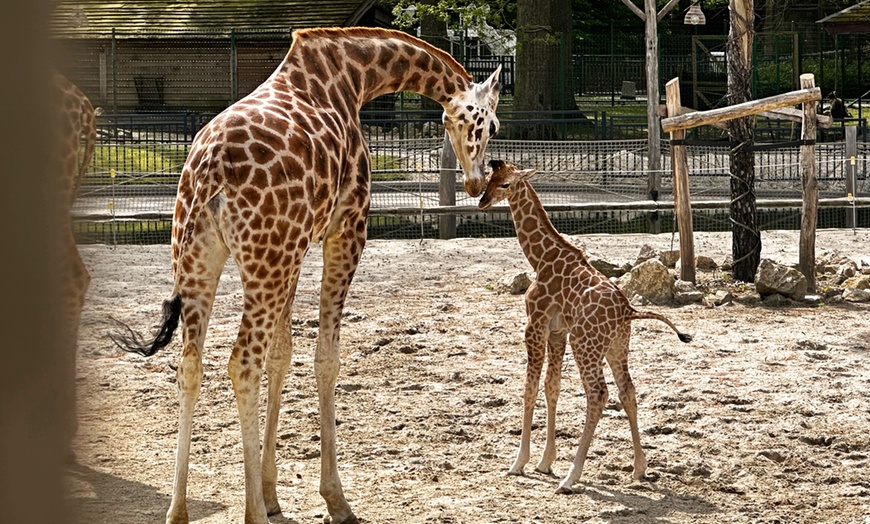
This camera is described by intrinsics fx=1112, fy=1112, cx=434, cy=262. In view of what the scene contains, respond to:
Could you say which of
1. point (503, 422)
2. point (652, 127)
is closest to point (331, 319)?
point (503, 422)

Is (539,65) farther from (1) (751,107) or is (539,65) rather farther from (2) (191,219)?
(2) (191,219)

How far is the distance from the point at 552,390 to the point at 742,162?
6703 millimetres

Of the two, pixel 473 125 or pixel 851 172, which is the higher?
pixel 473 125

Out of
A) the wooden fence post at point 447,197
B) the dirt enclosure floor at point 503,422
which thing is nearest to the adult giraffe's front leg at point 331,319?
the dirt enclosure floor at point 503,422

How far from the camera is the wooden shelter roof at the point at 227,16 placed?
26.8 metres

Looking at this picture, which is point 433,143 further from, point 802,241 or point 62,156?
point 62,156

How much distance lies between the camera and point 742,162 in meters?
11.9

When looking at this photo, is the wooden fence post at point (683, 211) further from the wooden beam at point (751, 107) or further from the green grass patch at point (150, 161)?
the green grass patch at point (150, 161)

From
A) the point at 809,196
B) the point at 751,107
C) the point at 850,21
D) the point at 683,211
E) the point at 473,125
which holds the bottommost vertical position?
the point at 683,211

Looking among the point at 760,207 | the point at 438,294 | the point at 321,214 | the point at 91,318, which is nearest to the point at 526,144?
the point at 760,207

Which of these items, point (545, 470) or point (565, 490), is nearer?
point (565, 490)

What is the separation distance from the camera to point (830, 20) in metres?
26.7

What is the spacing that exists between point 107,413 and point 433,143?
18.9m

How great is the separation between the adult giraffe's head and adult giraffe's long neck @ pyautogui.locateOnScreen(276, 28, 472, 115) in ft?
0.22
